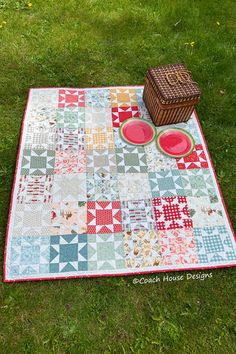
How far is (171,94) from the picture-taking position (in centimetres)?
293

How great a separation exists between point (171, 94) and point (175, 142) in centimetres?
46

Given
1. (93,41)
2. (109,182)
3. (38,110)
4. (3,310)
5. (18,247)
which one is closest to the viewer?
(3,310)

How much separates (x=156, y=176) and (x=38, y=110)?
1354 millimetres

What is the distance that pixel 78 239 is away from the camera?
2.58 m

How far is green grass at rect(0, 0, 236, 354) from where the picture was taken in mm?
2305

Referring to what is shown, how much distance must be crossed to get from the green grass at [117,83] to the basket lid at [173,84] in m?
0.50

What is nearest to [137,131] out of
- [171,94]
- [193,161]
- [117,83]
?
[171,94]

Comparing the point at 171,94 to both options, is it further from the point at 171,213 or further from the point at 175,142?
the point at 171,213

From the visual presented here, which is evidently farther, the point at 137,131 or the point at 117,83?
the point at 117,83

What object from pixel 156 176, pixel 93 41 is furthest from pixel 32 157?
pixel 93 41

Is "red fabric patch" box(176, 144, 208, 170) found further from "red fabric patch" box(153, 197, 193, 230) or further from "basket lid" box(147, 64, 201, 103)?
"basket lid" box(147, 64, 201, 103)

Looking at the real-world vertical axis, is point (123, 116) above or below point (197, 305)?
above

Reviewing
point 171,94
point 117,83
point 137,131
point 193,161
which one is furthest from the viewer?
point 117,83

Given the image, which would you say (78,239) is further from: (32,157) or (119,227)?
(32,157)
